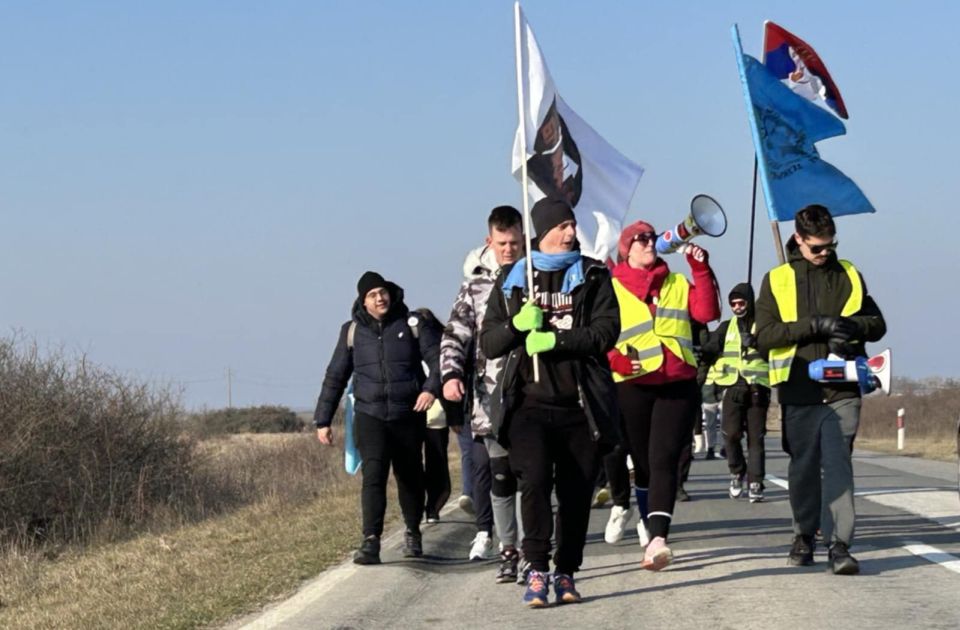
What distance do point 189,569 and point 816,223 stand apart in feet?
17.3

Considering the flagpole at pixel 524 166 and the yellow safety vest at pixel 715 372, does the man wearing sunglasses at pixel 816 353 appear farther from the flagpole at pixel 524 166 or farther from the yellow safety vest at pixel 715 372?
the yellow safety vest at pixel 715 372

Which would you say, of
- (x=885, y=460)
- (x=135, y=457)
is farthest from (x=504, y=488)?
(x=885, y=460)

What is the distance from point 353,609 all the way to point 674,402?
252 cm

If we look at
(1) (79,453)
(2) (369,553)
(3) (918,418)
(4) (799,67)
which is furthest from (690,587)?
(3) (918,418)

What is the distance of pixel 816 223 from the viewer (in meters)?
9.05

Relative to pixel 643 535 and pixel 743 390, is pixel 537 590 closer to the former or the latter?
pixel 643 535

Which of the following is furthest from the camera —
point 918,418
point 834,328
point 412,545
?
point 918,418

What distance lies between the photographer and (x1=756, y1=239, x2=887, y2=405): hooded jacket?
9.02m

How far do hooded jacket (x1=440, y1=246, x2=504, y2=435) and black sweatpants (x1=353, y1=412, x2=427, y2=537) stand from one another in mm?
1257

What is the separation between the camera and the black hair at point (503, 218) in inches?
366

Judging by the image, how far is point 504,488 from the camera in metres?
9.03

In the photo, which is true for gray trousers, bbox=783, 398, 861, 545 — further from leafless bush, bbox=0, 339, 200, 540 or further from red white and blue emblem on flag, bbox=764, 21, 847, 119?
leafless bush, bbox=0, 339, 200, 540

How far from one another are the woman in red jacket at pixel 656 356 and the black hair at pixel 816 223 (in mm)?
921

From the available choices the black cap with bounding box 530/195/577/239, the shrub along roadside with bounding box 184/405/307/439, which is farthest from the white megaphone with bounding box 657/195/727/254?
the shrub along roadside with bounding box 184/405/307/439
